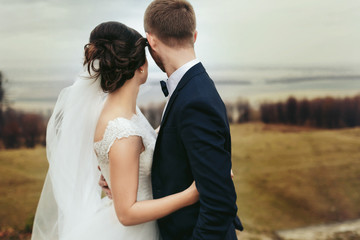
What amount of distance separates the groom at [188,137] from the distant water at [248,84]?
6.47 ft

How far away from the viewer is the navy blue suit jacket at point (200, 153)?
0.85 meters

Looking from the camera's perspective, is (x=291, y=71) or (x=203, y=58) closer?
(x=203, y=58)

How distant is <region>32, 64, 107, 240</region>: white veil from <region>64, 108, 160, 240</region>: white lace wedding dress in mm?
66

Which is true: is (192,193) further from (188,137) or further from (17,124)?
(17,124)

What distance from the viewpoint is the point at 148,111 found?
306cm

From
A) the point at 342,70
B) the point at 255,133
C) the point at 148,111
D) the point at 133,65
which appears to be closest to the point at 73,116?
the point at 133,65

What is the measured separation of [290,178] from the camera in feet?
11.7

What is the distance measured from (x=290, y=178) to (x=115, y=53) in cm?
301

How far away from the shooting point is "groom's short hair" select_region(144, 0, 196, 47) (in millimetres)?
973

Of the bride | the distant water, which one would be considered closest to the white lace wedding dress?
the bride

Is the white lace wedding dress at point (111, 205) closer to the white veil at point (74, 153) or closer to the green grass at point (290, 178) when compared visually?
the white veil at point (74, 153)

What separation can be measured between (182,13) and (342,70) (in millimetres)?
3249

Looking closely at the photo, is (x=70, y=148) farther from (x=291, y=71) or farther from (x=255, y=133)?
(x=291, y=71)

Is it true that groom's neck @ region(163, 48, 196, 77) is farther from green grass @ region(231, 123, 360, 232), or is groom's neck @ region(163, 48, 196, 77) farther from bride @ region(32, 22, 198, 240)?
green grass @ region(231, 123, 360, 232)
